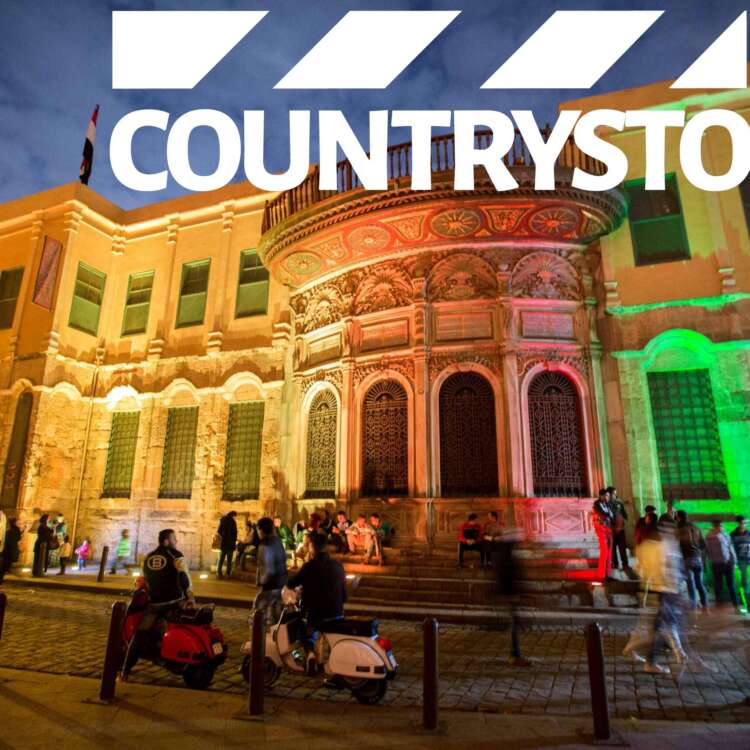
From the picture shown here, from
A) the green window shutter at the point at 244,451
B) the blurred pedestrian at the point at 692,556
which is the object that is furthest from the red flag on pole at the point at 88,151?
the blurred pedestrian at the point at 692,556

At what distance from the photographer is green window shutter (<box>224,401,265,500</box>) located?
13977mm

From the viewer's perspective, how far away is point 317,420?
12.7 metres

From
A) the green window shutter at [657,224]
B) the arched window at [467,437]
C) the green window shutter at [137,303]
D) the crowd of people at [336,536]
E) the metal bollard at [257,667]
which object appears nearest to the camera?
the metal bollard at [257,667]

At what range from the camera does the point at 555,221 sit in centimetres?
1117

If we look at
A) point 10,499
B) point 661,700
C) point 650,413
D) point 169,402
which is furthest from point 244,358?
point 661,700

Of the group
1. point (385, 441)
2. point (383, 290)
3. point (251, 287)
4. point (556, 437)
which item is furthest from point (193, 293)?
point (556, 437)

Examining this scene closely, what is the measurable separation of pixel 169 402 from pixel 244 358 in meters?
2.74

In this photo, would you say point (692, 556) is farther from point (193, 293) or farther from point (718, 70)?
point (193, 293)

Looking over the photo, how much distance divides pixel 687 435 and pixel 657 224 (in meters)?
4.59

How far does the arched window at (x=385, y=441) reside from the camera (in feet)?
Result: 36.7

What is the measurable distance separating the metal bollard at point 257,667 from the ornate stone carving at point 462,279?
8.46m

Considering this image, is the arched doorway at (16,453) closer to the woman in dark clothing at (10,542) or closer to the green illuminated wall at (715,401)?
the woman in dark clothing at (10,542)

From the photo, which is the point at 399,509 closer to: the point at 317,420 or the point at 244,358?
the point at 317,420

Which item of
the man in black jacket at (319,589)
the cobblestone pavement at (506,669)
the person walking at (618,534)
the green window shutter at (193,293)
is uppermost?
the green window shutter at (193,293)
